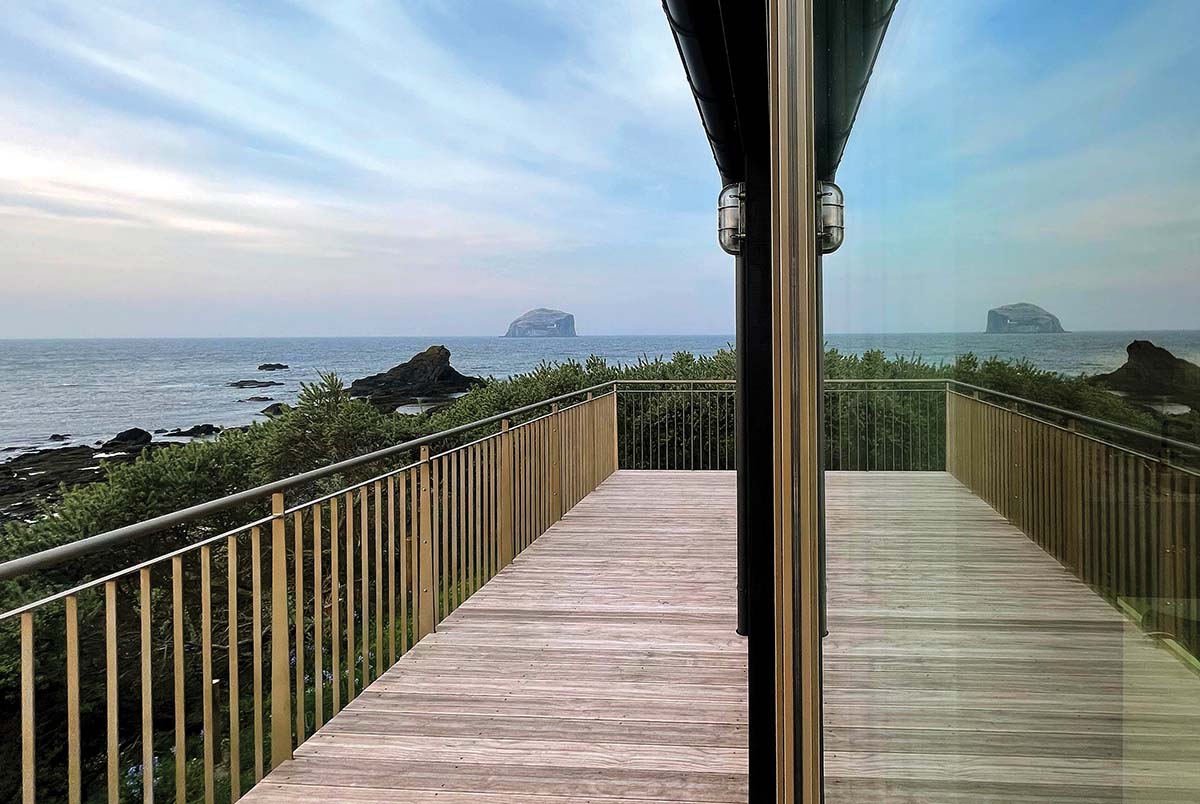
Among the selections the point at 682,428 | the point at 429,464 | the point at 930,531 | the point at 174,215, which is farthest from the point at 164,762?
the point at 174,215

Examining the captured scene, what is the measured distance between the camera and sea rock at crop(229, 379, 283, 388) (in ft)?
66.2

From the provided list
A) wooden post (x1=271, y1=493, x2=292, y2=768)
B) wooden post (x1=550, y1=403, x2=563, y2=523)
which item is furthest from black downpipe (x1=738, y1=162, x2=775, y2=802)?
wooden post (x1=550, y1=403, x2=563, y2=523)

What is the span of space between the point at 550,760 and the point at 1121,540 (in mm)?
2376

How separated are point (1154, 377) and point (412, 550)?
3.34 meters

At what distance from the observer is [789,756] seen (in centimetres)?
108

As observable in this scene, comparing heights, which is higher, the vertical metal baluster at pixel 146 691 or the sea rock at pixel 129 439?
the vertical metal baluster at pixel 146 691

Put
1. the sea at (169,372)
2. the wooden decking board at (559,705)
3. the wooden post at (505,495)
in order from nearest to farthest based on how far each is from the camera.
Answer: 1. the wooden decking board at (559,705)
2. the wooden post at (505,495)
3. the sea at (169,372)

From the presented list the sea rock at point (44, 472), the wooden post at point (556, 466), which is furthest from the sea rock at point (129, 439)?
the wooden post at point (556, 466)

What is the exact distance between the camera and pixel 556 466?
5.65 m

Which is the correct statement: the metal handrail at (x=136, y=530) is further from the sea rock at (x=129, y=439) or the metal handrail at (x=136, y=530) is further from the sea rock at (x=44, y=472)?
the sea rock at (x=129, y=439)

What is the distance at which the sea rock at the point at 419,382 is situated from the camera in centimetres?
2070

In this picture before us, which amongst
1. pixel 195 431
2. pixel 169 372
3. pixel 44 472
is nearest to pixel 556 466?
pixel 44 472

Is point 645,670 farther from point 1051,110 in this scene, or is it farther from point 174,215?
point 174,215

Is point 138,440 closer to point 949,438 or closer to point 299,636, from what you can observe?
point 299,636
